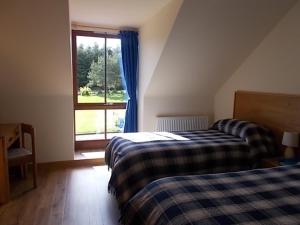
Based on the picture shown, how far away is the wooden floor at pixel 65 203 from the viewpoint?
239cm

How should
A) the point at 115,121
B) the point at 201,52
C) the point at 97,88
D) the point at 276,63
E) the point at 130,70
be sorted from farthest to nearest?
the point at 115,121
the point at 97,88
the point at 130,70
the point at 201,52
the point at 276,63

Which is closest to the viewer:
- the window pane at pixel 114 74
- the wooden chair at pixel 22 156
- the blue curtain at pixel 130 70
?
the wooden chair at pixel 22 156

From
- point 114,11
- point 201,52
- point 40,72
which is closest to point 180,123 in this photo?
point 201,52

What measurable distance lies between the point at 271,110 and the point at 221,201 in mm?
2149

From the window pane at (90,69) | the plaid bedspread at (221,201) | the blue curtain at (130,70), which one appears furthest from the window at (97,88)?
the plaid bedspread at (221,201)

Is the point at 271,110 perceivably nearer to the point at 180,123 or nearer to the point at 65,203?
the point at 180,123

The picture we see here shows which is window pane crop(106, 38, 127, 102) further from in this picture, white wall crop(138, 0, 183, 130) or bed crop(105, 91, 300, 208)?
bed crop(105, 91, 300, 208)

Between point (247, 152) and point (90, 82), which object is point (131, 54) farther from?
point (247, 152)

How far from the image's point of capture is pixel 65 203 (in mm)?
2699

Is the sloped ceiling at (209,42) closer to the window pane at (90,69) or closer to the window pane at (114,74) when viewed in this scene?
the window pane at (114,74)

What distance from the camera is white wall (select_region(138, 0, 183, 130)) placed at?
3.08 metres

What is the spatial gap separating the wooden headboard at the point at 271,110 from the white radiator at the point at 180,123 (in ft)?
2.22

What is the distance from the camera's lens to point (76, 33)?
4148 mm

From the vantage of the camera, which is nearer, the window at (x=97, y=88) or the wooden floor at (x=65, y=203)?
the wooden floor at (x=65, y=203)
